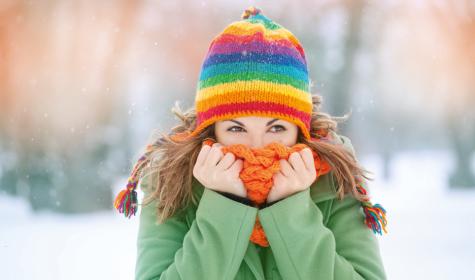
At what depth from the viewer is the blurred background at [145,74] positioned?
4.30m

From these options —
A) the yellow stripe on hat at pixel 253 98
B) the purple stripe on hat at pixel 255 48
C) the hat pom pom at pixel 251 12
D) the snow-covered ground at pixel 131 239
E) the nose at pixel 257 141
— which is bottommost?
the snow-covered ground at pixel 131 239

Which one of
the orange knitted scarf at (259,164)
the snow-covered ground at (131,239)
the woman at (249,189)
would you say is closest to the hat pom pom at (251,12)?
the woman at (249,189)

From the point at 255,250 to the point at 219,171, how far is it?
0.22m

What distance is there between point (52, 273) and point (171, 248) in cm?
159

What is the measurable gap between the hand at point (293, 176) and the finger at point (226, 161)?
99mm

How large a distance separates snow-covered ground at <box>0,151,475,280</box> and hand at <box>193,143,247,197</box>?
145 cm

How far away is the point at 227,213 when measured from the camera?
1.04 m

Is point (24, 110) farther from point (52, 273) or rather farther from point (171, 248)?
point (171, 248)

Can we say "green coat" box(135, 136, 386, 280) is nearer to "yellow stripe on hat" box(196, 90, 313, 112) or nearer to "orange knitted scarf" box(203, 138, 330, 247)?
"orange knitted scarf" box(203, 138, 330, 247)

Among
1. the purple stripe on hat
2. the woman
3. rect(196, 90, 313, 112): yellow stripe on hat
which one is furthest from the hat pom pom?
rect(196, 90, 313, 112): yellow stripe on hat

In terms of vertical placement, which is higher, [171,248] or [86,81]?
[86,81]

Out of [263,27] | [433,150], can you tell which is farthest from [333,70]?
[263,27]

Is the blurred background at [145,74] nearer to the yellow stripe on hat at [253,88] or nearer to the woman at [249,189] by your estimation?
the woman at [249,189]

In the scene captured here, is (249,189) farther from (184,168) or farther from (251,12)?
(251,12)
